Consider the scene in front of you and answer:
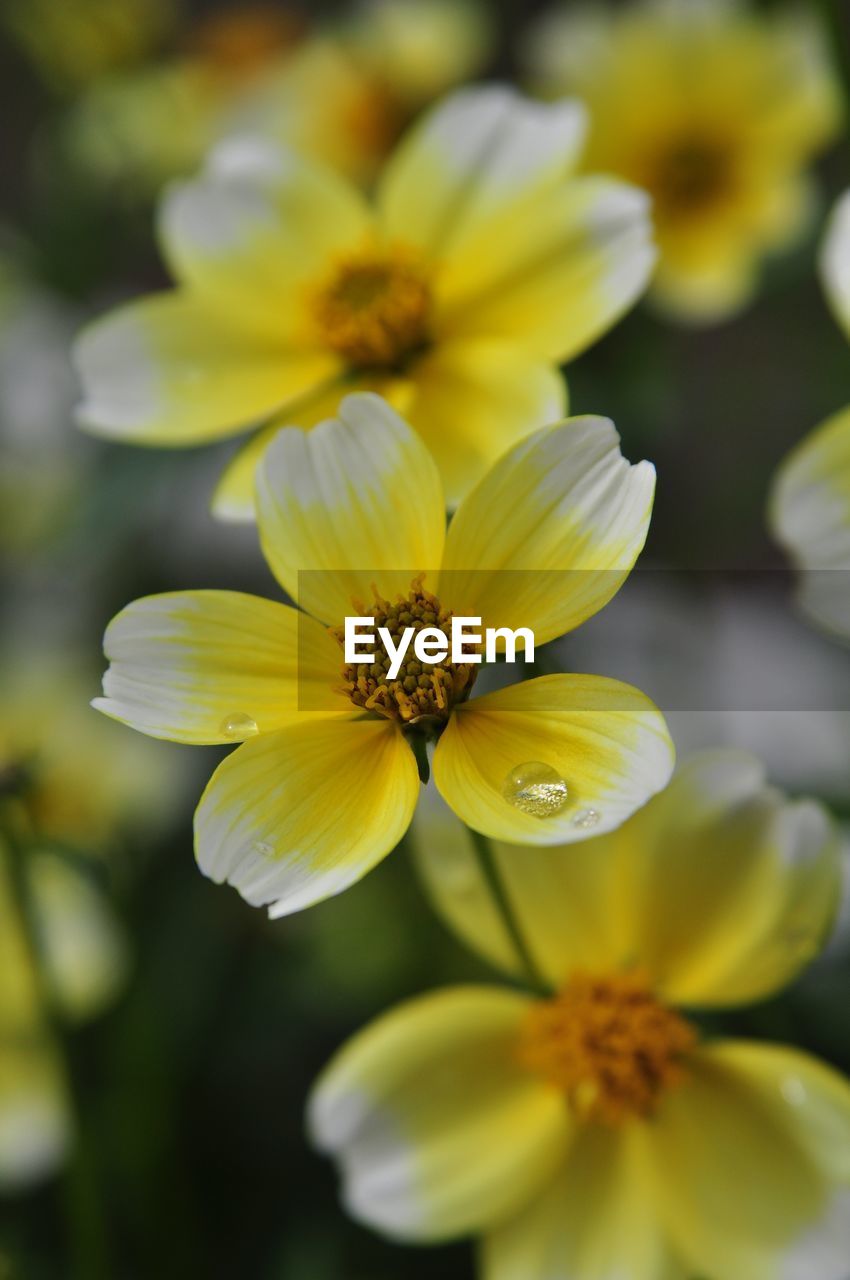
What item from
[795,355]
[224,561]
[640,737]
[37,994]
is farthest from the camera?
[795,355]

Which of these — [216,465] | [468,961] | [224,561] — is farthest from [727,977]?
[224,561]

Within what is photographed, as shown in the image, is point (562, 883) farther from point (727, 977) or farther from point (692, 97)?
point (692, 97)

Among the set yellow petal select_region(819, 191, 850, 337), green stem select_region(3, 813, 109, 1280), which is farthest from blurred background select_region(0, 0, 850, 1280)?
yellow petal select_region(819, 191, 850, 337)

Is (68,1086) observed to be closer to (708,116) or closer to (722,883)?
(722,883)

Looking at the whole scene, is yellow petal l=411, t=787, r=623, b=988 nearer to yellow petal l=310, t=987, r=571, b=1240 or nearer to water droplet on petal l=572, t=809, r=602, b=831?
yellow petal l=310, t=987, r=571, b=1240

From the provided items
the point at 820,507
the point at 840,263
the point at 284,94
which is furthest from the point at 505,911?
the point at 284,94

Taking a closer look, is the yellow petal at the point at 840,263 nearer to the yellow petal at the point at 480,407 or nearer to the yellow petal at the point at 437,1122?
the yellow petal at the point at 480,407

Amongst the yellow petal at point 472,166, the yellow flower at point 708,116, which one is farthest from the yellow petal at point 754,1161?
the yellow flower at point 708,116
